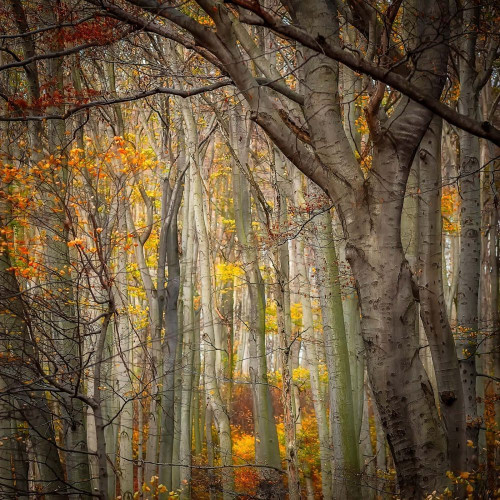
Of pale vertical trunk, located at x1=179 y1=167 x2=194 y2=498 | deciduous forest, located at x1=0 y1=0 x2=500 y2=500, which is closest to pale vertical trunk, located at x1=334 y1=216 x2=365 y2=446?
deciduous forest, located at x1=0 y1=0 x2=500 y2=500

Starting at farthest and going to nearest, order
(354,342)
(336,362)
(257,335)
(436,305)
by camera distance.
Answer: (354,342), (257,335), (336,362), (436,305)

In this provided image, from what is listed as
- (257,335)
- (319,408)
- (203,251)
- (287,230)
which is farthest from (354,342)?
(287,230)

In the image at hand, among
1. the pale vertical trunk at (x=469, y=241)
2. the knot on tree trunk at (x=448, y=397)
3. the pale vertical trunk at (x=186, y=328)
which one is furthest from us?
the pale vertical trunk at (x=186, y=328)

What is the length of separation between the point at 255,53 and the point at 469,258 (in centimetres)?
485

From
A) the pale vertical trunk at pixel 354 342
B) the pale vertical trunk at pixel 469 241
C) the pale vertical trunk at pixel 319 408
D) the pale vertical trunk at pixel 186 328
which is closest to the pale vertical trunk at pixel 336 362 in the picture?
the pale vertical trunk at pixel 319 408

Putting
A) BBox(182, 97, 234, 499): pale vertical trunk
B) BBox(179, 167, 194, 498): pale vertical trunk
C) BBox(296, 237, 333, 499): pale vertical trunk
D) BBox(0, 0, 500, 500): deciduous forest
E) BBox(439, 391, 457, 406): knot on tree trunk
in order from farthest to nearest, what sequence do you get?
BBox(179, 167, 194, 498): pale vertical trunk
BBox(182, 97, 234, 499): pale vertical trunk
BBox(296, 237, 333, 499): pale vertical trunk
BBox(439, 391, 457, 406): knot on tree trunk
BBox(0, 0, 500, 500): deciduous forest

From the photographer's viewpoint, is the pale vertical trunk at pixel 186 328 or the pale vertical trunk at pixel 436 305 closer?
the pale vertical trunk at pixel 436 305

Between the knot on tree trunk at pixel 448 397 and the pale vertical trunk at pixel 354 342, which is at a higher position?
the pale vertical trunk at pixel 354 342

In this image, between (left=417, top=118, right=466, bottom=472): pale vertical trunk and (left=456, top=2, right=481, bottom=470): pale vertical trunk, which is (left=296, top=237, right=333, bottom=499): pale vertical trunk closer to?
(left=456, top=2, right=481, bottom=470): pale vertical trunk

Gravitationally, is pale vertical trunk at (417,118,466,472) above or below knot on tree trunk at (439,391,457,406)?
above

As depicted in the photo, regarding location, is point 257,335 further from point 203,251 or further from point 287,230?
point 287,230

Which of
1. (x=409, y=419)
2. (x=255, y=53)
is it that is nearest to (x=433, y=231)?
(x=409, y=419)

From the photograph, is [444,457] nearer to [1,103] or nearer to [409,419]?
[409,419]

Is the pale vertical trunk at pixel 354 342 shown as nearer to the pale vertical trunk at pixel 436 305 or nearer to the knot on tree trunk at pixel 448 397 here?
the pale vertical trunk at pixel 436 305
